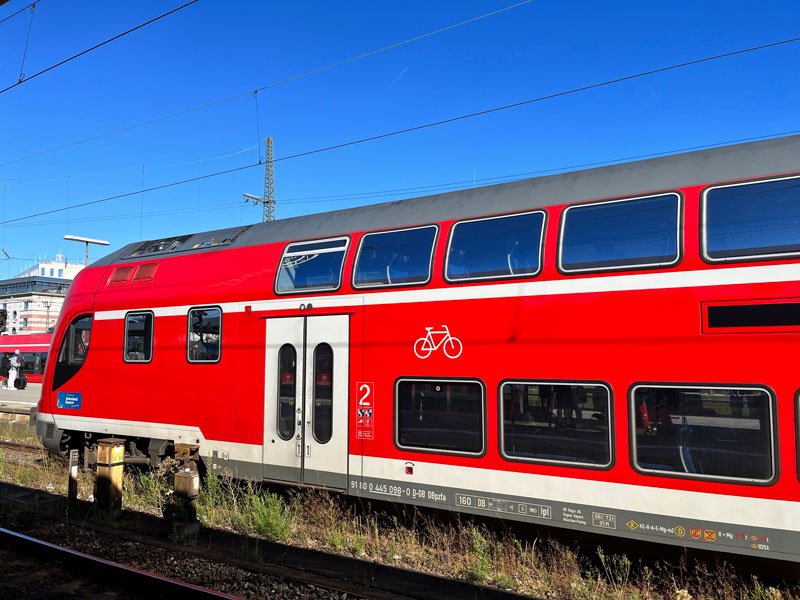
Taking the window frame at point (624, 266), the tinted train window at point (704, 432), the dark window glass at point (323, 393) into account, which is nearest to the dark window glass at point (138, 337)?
the dark window glass at point (323, 393)

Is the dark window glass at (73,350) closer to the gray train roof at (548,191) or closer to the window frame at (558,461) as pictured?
the gray train roof at (548,191)

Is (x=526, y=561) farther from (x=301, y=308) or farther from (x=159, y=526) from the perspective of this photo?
(x=159, y=526)

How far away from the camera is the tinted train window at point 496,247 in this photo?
6.38m

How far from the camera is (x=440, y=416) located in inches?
265

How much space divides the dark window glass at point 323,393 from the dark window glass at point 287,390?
342 millimetres

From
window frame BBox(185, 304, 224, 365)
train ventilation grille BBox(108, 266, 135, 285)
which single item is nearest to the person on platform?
train ventilation grille BBox(108, 266, 135, 285)

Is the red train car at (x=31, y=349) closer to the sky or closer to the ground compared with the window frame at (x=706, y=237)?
closer to the ground

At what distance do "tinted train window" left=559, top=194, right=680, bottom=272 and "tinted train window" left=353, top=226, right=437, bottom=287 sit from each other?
1.65m

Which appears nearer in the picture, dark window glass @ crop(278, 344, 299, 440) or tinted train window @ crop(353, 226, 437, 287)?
tinted train window @ crop(353, 226, 437, 287)

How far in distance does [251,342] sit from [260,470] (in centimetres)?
174

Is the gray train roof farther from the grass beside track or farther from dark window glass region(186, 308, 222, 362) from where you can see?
the grass beside track

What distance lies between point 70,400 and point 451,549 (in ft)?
24.3

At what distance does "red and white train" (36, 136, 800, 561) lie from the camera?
203 inches

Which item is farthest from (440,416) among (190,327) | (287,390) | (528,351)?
(190,327)
